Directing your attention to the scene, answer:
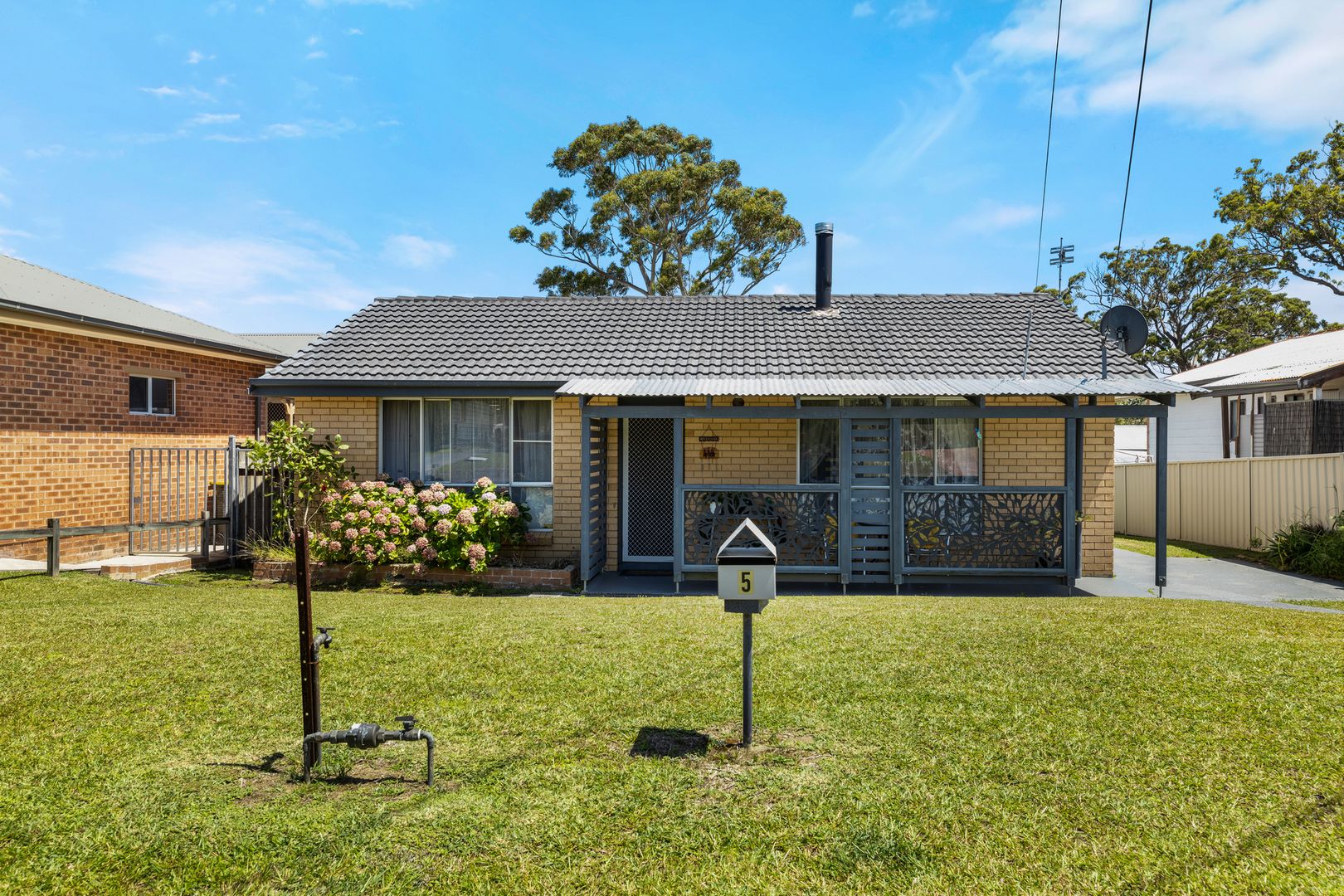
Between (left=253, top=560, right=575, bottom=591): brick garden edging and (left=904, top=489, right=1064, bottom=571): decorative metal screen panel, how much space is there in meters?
4.90

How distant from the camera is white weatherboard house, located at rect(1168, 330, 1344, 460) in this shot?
15812 millimetres

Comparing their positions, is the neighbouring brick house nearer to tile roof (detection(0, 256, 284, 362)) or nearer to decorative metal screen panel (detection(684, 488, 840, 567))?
decorative metal screen panel (detection(684, 488, 840, 567))

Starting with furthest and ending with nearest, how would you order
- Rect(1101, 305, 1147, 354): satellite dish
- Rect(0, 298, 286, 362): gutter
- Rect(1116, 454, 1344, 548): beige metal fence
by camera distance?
Rect(1116, 454, 1344, 548): beige metal fence < Rect(0, 298, 286, 362): gutter < Rect(1101, 305, 1147, 354): satellite dish

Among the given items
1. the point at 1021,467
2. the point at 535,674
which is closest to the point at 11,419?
the point at 535,674

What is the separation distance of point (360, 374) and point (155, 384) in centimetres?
545

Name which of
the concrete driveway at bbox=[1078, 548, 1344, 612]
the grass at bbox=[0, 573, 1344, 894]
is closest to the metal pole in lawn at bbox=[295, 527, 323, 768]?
the grass at bbox=[0, 573, 1344, 894]

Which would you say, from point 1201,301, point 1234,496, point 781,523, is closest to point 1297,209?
point 1201,301

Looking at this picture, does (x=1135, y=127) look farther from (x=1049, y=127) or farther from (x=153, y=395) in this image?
(x=153, y=395)

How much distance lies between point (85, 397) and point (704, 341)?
10182mm

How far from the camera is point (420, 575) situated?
1047 cm

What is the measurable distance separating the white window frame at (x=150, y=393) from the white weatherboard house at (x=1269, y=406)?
709 inches

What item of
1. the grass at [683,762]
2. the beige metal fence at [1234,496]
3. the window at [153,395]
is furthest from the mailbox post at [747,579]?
the window at [153,395]

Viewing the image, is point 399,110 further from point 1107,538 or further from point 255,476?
point 1107,538

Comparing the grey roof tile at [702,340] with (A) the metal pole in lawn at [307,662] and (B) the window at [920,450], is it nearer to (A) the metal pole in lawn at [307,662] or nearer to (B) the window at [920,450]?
(B) the window at [920,450]
